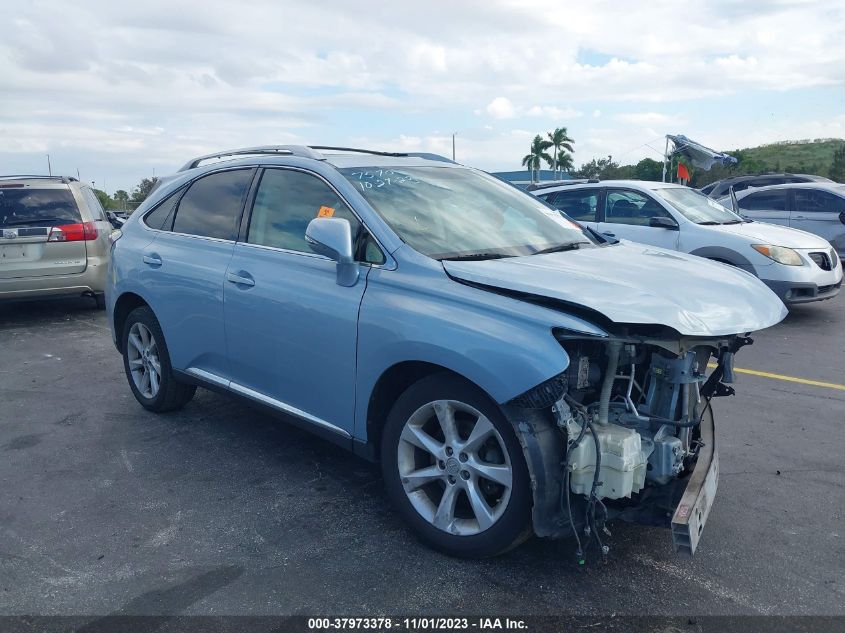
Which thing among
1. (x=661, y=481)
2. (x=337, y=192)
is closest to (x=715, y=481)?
(x=661, y=481)

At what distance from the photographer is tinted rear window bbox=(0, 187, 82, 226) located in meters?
8.70

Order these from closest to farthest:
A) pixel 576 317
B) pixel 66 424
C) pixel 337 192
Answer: pixel 576 317 → pixel 337 192 → pixel 66 424

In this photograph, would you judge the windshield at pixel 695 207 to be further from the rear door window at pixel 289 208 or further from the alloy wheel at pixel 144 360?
the alloy wheel at pixel 144 360

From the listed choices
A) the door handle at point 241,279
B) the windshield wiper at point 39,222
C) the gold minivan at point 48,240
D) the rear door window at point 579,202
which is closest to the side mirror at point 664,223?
the rear door window at point 579,202

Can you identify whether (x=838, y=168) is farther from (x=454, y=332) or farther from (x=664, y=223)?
(x=454, y=332)

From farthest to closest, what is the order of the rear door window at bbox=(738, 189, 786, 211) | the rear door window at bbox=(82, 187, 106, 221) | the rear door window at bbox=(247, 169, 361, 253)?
1. the rear door window at bbox=(738, 189, 786, 211)
2. the rear door window at bbox=(82, 187, 106, 221)
3. the rear door window at bbox=(247, 169, 361, 253)

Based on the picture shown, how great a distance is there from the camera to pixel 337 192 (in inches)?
153

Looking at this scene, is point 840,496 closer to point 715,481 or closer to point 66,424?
point 715,481

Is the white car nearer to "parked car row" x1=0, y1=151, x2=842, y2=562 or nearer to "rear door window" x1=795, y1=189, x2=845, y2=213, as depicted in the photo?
"rear door window" x1=795, y1=189, x2=845, y2=213

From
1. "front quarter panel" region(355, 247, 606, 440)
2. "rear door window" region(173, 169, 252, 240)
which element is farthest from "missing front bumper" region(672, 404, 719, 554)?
"rear door window" region(173, 169, 252, 240)

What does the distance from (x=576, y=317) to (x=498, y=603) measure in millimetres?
1191

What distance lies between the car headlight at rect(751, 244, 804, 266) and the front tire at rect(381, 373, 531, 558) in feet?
21.3

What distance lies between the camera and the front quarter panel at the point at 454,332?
9.43ft

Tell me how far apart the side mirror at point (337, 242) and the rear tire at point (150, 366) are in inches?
78.1
